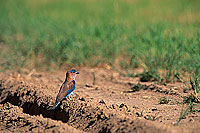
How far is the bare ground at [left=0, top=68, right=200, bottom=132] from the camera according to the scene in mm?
3684

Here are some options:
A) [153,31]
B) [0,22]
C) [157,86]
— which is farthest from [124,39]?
[0,22]

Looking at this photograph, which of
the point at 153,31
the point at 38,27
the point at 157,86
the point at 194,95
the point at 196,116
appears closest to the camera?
the point at 196,116

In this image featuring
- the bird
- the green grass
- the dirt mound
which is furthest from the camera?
the green grass

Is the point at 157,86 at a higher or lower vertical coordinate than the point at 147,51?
lower

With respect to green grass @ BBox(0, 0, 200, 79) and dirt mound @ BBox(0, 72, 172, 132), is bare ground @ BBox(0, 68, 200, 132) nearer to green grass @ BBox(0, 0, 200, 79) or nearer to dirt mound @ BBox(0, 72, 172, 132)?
dirt mound @ BBox(0, 72, 172, 132)

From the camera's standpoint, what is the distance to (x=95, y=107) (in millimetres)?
4133

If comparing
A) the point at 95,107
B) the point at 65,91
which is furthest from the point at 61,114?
the point at 95,107

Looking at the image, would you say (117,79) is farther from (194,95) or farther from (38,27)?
(38,27)

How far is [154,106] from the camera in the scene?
14.7ft

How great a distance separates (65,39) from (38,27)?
1.80 m

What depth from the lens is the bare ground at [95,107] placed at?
368 centimetres

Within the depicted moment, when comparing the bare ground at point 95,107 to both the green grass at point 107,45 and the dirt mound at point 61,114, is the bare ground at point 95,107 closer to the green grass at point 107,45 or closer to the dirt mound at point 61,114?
the dirt mound at point 61,114

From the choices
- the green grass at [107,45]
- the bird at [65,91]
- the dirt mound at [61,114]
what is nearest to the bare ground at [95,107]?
the dirt mound at [61,114]

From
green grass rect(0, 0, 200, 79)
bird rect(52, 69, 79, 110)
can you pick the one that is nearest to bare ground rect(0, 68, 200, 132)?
bird rect(52, 69, 79, 110)
